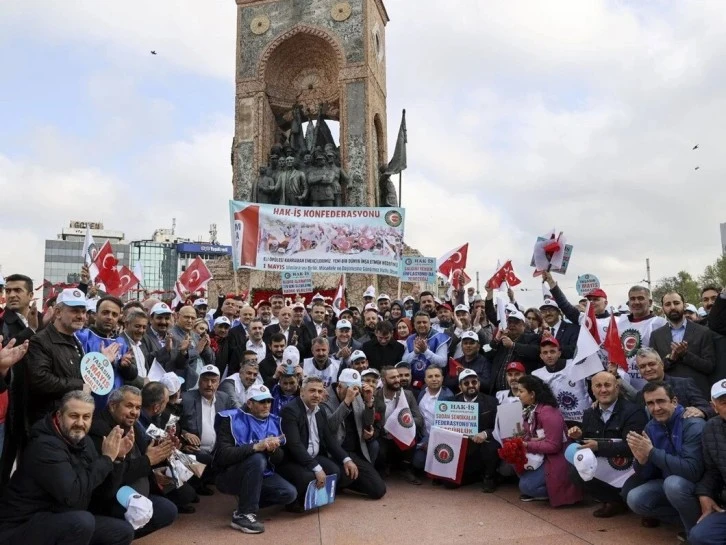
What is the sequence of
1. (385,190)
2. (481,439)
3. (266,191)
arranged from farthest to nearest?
(385,190)
(266,191)
(481,439)

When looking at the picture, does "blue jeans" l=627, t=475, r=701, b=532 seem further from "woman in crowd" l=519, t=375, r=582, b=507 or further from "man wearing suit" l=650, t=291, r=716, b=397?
"man wearing suit" l=650, t=291, r=716, b=397

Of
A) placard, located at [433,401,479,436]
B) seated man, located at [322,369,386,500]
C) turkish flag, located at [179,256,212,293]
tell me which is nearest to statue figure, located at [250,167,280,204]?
turkish flag, located at [179,256,212,293]

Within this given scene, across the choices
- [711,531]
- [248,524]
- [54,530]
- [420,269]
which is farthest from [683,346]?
[420,269]

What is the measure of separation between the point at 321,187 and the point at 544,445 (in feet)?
45.8

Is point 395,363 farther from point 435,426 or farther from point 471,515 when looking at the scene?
point 471,515

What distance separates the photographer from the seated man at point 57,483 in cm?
407

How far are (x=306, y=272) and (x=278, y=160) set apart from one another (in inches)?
274

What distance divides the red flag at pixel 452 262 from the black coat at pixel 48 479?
10.2 meters

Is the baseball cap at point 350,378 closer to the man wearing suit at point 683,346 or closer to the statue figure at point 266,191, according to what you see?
the man wearing suit at point 683,346

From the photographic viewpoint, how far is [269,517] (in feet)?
19.9

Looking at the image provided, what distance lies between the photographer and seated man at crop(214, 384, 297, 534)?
5.72m

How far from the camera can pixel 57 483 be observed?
13.3 feet

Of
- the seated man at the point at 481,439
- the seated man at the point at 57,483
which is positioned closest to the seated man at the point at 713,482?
the seated man at the point at 481,439

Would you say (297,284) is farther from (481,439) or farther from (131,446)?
Result: (131,446)
